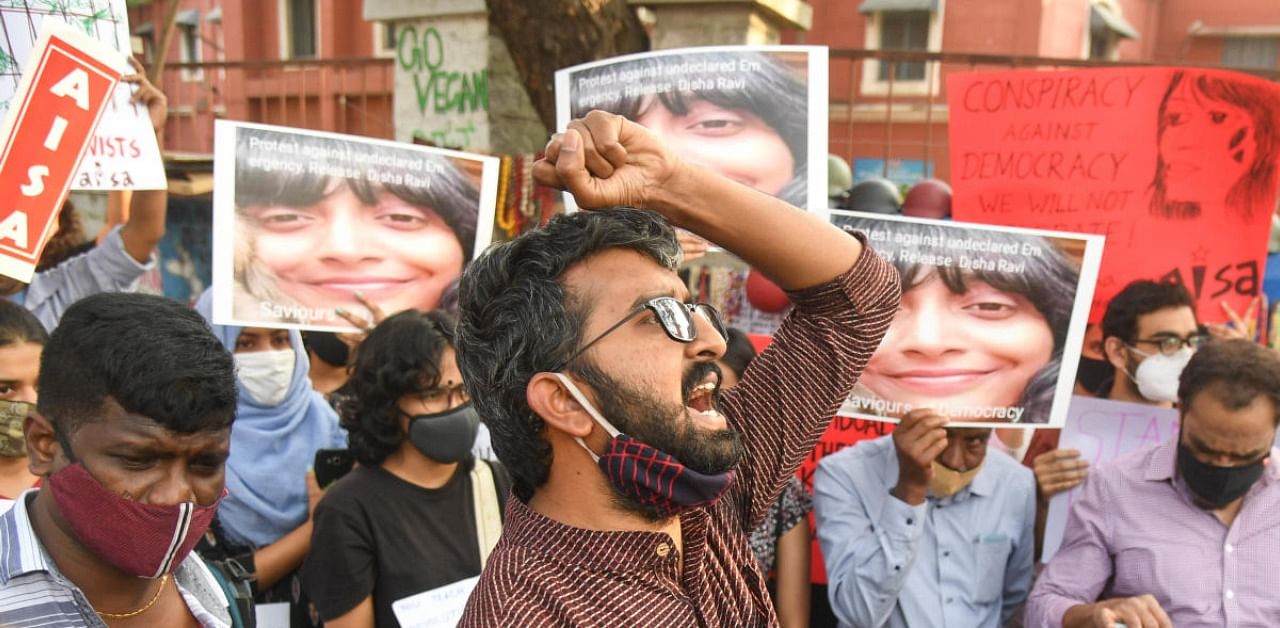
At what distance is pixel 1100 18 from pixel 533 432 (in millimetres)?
17687

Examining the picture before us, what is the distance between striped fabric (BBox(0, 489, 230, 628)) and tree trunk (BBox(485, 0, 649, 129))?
3.79 metres

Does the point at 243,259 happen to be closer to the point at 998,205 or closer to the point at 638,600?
the point at 638,600

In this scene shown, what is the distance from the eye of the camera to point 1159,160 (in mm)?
3270

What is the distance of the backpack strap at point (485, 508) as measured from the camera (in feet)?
8.87

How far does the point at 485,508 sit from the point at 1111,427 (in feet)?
6.51

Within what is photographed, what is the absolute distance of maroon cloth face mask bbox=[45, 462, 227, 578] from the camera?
1.63 m

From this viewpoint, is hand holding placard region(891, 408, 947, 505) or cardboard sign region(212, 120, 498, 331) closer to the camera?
hand holding placard region(891, 408, 947, 505)

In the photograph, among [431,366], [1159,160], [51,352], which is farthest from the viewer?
[1159,160]

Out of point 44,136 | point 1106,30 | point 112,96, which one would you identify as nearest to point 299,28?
point 1106,30

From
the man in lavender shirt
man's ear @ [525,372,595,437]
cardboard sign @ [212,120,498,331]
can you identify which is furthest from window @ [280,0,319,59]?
man's ear @ [525,372,595,437]

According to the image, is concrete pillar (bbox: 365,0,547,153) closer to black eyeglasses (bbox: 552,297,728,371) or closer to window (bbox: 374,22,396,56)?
black eyeglasses (bbox: 552,297,728,371)

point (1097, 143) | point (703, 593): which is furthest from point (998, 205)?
point (703, 593)

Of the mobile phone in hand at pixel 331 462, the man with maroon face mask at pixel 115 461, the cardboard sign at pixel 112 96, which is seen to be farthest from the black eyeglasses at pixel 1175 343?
the cardboard sign at pixel 112 96

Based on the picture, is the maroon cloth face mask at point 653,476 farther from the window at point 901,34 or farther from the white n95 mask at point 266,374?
the window at point 901,34
